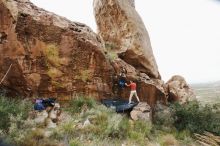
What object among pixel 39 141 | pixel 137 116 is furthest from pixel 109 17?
pixel 39 141

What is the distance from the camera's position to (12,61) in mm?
14516

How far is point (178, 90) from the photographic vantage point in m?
20.8

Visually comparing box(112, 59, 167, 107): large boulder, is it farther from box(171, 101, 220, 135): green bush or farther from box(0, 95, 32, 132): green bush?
box(0, 95, 32, 132): green bush

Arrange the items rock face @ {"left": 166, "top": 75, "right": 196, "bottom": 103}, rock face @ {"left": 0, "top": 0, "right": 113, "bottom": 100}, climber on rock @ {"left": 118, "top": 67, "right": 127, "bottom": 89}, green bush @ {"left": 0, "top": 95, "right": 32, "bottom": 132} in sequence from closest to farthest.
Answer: green bush @ {"left": 0, "top": 95, "right": 32, "bottom": 132}
rock face @ {"left": 0, "top": 0, "right": 113, "bottom": 100}
climber on rock @ {"left": 118, "top": 67, "right": 127, "bottom": 89}
rock face @ {"left": 166, "top": 75, "right": 196, "bottom": 103}

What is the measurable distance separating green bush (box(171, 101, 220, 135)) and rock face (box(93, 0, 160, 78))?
10.3 feet

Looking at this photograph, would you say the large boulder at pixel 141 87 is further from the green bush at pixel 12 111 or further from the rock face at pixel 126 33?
the green bush at pixel 12 111

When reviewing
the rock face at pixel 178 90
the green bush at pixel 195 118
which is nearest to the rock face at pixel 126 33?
the rock face at pixel 178 90

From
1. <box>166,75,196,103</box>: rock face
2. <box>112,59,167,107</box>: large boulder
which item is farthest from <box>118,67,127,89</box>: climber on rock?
<box>166,75,196,103</box>: rock face

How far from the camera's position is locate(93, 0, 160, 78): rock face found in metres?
19.8

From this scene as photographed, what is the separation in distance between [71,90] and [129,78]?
339cm

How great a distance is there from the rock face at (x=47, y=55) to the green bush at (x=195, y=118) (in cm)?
424

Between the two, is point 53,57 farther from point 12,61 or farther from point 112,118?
point 112,118

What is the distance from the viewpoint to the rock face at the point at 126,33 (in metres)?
19.8

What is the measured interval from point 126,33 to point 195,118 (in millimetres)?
6704
